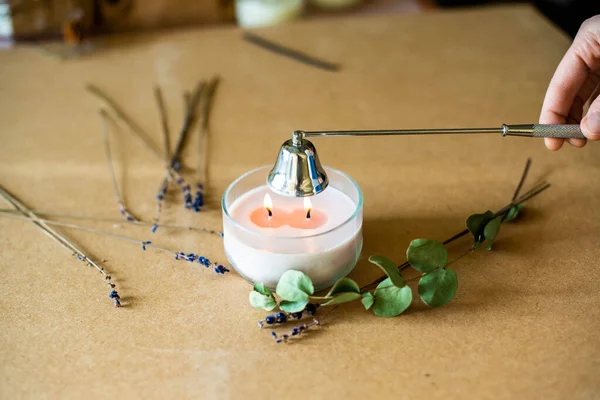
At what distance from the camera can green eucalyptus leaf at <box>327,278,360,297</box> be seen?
73cm

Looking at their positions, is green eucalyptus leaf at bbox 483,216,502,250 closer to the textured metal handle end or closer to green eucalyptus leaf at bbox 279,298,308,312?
the textured metal handle end

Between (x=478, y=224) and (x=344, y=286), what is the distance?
23 cm

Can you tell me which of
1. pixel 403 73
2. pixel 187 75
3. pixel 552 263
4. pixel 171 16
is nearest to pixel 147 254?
pixel 552 263

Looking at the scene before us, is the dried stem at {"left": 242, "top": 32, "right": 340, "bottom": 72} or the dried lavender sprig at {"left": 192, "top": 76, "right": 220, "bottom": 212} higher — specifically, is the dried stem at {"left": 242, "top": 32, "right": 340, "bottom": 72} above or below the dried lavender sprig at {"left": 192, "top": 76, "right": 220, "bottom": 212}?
above

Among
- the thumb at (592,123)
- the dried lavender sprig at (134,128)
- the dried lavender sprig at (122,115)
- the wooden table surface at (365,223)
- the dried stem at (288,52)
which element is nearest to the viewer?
the wooden table surface at (365,223)

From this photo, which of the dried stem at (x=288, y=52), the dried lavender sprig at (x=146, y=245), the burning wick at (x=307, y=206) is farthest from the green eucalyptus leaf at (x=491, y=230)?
the dried stem at (x=288, y=52)

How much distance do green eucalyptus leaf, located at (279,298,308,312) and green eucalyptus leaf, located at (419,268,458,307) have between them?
0.14 m

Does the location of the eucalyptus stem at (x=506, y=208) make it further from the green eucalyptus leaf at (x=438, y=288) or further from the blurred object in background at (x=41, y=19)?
the blurred object in background at (x=41, y=19)

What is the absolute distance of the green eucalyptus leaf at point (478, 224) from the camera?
85 cm

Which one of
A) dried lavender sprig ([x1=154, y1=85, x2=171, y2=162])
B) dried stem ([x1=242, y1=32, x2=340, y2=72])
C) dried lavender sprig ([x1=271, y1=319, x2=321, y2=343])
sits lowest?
dried lavender sprig ([x1=154, y1=85, x2=171, y2=162])

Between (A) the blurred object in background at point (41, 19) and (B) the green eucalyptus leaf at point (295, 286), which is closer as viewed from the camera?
(B) the green eucalyptus leaf at point (295, 286)

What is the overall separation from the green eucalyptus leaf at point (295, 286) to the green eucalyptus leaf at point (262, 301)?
0.06 ft

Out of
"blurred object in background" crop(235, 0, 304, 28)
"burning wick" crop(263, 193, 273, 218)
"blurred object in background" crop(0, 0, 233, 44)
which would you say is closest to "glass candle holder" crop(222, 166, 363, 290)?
"burning wick" crop(263, 193, 273, 218)

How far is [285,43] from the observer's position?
1.56 m
